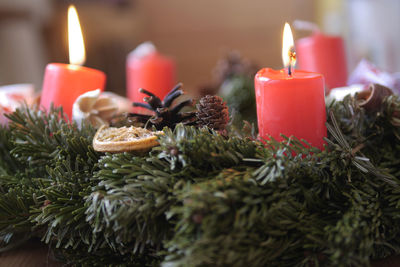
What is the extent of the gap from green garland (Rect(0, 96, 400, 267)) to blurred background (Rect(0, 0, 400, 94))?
3.66 feet

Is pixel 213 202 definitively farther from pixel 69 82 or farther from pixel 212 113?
pixel 69 82

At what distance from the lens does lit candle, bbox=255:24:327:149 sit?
372 mm

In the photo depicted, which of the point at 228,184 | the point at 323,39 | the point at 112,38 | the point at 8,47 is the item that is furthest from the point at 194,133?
the point at 112,38

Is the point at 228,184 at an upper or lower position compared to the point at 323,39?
lower

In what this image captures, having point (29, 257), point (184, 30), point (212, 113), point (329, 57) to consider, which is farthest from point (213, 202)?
point (184, 30)

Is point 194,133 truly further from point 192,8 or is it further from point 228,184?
point 192,8

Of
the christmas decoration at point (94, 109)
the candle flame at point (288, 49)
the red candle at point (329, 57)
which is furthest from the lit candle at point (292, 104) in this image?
the red candle at point (329, 57)

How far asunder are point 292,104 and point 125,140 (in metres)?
0.17

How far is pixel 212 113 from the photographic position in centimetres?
38

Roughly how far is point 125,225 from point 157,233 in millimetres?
31

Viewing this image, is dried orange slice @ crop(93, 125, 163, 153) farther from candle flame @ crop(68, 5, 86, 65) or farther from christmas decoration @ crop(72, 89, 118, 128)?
candle flame @ crop(68, 5, 86, 65)

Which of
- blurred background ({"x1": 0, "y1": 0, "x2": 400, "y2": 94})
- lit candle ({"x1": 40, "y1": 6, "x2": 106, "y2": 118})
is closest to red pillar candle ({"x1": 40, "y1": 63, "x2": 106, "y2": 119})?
lit candle ({"x1": 40, "y1": 6, "x2": 106, "y2": 118})

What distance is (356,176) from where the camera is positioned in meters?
0.38

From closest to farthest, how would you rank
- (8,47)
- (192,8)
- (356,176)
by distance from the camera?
(356,176) → (8,47) → (192,8)
